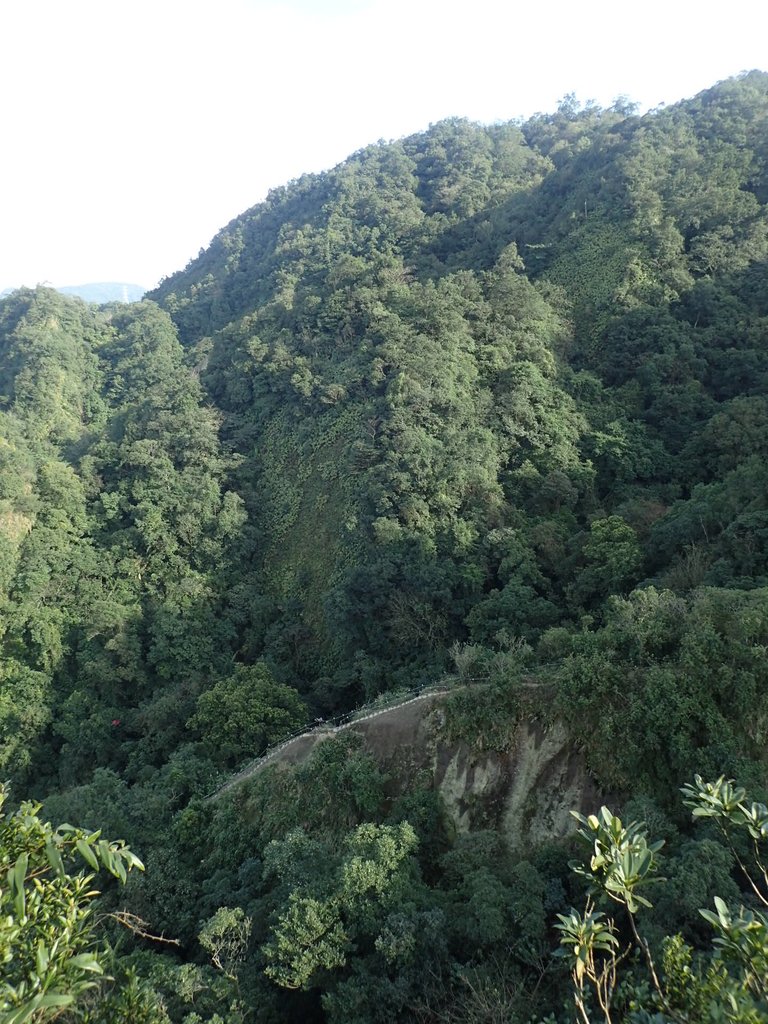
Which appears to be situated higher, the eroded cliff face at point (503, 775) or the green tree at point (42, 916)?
the green tree at point (42, 916)

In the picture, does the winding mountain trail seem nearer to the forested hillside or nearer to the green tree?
the forested hillside

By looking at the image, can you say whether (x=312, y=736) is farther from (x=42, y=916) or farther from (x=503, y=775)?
(x=42, y=916)

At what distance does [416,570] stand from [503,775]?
421 inches

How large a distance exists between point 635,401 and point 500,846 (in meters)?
24.0

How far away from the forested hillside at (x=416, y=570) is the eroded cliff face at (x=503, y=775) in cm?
34

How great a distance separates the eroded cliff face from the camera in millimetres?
15289

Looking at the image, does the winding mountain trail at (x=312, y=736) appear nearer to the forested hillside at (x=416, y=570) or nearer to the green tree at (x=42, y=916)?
the forested hillside at (x=416, y=570)

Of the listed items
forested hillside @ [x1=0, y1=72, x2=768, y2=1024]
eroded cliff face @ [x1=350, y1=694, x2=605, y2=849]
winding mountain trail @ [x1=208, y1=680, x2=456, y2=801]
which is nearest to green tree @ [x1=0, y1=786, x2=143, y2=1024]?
forested hillside @ [x1=0, y1=72, x2=768, y2=1024]

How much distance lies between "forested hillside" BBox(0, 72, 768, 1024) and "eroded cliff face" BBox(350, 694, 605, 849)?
339 millimetres

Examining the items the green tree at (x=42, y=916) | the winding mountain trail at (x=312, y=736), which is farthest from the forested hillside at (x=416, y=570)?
the green tree at (x=42, y=916)

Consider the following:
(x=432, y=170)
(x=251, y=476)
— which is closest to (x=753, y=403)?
(x=251, y=476)

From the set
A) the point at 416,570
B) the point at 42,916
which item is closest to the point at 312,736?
the point at 416,570

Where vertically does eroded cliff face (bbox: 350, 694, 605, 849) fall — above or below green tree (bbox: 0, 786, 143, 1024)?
below

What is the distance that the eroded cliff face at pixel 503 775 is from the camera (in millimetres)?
15289
